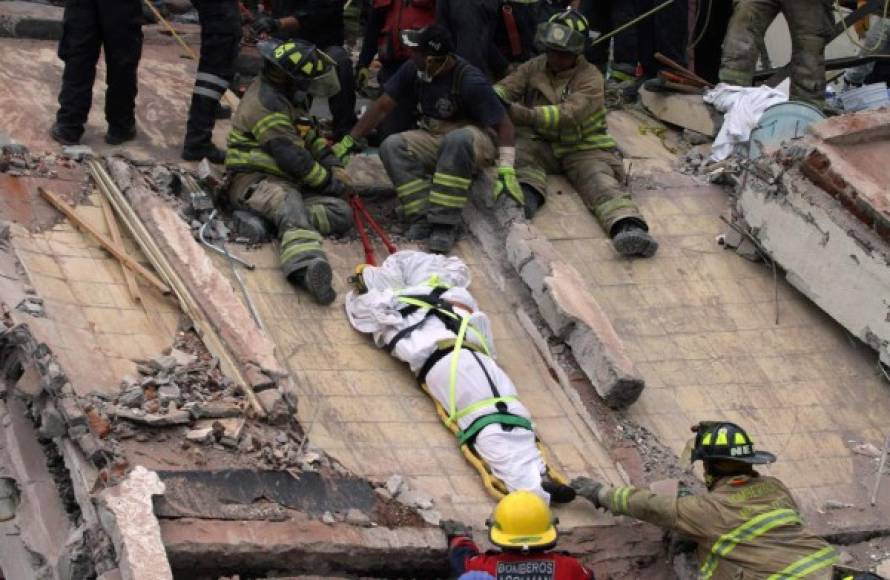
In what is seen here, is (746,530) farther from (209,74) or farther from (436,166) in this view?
(209,74)

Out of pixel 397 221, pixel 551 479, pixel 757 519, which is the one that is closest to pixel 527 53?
pixel 397 221

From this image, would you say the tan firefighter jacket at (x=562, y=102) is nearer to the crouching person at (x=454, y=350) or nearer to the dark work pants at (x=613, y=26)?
the crouching person at (x=454, y=350)

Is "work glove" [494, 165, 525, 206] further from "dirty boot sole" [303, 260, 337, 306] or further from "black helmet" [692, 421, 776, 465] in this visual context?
"black helmet" [692, 421, 776, 465]

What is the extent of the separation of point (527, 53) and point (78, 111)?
3560mm

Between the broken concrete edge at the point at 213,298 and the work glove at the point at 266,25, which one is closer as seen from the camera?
the broken concrete edge at the point at 213,298

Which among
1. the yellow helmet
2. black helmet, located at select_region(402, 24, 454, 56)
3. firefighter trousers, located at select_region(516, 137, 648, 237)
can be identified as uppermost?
black helmet, located at select_region(402, 24, 454, 56)

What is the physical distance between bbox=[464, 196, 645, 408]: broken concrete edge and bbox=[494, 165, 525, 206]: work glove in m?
0.12

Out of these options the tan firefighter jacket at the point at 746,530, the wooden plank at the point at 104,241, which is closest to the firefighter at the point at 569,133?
the wooden plank at the point at 104,241

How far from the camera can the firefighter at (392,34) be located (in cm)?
1102

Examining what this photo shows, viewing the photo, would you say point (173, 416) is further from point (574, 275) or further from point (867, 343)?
point (867, 343)

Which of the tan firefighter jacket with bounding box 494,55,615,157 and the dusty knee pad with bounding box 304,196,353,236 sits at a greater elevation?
the tan firefighter jacket with bounding box 494,55,615,157

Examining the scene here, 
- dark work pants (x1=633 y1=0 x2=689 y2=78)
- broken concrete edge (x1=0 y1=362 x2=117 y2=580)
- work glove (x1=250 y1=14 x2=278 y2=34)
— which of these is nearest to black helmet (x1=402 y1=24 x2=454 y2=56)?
work glove (x1=250 y1=14 x2=278 y2=34)

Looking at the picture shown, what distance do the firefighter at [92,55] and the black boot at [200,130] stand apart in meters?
0.48

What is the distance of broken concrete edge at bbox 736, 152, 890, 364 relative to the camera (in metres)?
9.60
